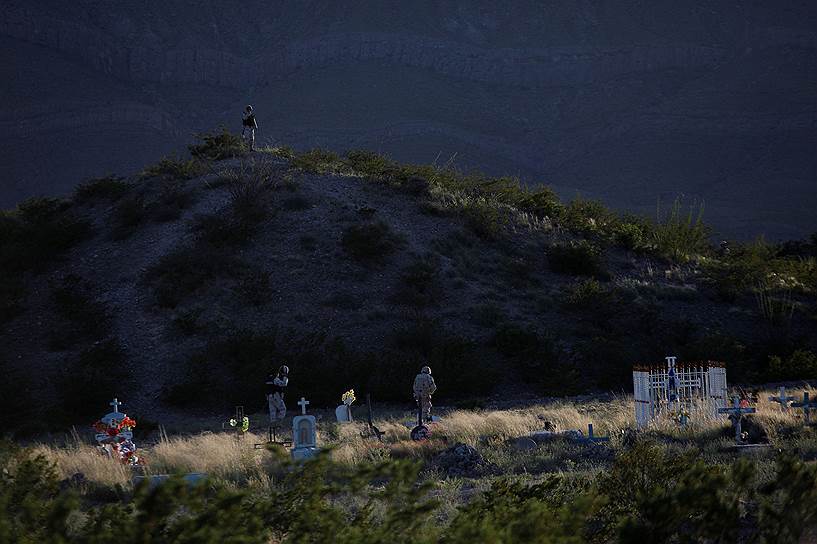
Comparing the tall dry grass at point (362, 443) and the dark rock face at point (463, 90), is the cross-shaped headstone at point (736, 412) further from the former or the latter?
the dark rock face at point (463, 90)

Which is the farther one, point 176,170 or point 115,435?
point 176,170

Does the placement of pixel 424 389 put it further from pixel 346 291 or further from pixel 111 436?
pixel 346 291

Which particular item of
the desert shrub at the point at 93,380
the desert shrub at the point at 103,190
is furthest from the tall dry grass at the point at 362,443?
the desert shrub at the point at 103,190

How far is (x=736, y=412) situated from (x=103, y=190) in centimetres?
2971

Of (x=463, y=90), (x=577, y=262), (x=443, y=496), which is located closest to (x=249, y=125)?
(x=577, y=262)

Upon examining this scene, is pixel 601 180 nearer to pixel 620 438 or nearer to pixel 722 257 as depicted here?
pixel 722 257

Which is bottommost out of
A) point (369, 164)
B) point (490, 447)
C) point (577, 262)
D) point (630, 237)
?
point (490, 447)

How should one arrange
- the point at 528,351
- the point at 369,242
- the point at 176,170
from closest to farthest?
the point at 528,351, the point at 369,242, the point at 176,170

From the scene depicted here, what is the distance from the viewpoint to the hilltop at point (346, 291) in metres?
27.9

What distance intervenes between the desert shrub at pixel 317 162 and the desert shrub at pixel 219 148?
2.41 meters

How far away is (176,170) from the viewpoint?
40406 mm

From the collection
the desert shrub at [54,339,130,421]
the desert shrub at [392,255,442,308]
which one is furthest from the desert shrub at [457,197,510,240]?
the desert shrub at [54,339,130,421]

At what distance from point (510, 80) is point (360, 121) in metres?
25.6

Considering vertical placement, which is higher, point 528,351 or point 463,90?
point 463,90
